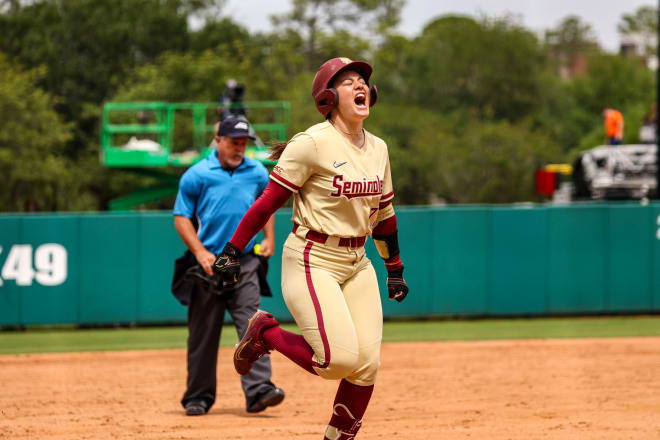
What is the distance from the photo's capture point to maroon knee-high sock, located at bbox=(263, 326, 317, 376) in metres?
5.27

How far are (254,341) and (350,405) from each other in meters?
0.76

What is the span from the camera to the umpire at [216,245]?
7.05 meters

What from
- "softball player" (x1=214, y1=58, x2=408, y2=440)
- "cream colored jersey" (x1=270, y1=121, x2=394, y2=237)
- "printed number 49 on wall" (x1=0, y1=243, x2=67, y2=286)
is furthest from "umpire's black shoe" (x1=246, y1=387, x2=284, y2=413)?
"printed number 49 on wall" (x1=0, y1=243, x2=67, y2=286)

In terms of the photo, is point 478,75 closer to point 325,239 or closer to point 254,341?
point 254,341

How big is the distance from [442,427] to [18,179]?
3024 cm

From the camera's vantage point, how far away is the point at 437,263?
1373 cm

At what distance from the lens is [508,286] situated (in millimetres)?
13867

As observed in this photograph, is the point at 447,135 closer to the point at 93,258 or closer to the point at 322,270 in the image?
the point at 93,258

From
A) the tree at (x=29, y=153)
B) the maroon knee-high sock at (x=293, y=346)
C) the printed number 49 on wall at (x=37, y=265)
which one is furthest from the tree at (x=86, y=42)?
the maroon knee-high sock at (x=293, y=346)

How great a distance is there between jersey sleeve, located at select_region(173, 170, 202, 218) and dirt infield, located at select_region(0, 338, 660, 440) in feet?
4.78

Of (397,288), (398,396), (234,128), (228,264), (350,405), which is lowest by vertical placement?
(398,396)

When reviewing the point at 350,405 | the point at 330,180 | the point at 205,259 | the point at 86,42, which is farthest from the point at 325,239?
the point at 86,42

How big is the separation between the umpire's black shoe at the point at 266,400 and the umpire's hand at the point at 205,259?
0.94m

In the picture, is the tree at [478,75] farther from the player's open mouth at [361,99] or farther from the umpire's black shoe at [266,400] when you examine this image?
the player's open mouth at [361,99]
